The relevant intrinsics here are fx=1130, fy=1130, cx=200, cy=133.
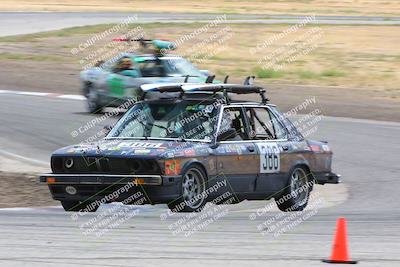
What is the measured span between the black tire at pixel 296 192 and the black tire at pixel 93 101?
11.3m

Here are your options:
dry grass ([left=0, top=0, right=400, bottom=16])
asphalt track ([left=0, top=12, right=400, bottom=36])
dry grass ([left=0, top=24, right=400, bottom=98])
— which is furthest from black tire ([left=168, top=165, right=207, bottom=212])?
dry grass ([left=0, top=0, right=400, bottom=16])

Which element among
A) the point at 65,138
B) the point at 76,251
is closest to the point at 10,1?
the point at 65,138

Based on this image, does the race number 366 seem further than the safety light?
Yes

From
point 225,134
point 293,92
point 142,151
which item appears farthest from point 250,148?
point 293,92

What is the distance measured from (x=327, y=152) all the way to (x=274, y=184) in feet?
3.83

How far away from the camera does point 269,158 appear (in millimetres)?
13305

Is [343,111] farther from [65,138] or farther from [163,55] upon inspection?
[65,138]

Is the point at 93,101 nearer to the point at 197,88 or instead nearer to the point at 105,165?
the point at 197,88

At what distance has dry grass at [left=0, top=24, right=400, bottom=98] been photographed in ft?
113

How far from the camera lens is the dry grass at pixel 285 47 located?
34516mm

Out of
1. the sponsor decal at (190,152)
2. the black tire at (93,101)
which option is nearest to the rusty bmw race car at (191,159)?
the sponsor decal at (190,152)

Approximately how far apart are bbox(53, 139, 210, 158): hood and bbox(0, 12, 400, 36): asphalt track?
112 ft

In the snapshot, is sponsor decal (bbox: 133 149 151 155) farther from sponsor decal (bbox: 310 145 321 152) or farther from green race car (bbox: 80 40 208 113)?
green race car (bbox: 80 40 208 113)

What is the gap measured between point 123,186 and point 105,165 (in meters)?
0.40
